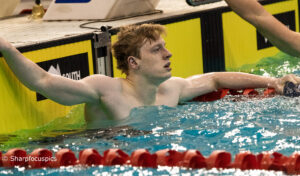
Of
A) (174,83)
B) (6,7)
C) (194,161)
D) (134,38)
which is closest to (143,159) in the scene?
(194,161)

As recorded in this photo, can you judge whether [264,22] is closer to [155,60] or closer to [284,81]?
[155,60]

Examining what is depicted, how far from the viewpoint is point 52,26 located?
16.2 feet

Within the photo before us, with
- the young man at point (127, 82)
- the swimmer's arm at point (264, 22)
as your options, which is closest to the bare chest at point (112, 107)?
the young man at point (127, 82)

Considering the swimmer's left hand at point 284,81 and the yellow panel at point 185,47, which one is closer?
the swimmer's left hand at point 284,81

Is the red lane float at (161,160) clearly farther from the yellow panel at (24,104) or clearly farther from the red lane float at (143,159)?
the yellow panel at (24,104)

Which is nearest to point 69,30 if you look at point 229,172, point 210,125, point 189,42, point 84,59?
point 84,59

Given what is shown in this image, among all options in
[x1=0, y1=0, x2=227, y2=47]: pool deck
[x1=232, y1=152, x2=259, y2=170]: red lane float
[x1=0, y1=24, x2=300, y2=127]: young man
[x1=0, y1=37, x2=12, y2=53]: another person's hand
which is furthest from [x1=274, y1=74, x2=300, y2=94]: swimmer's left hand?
[x1=0, y1=37, x2=12, y2=53]: another person's hand

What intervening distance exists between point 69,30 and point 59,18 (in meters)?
0.72

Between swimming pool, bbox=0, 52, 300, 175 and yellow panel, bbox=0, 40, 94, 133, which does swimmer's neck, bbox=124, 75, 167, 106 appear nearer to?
swimming pool, bbox=0, 52, 300, 175

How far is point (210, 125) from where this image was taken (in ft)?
11.4

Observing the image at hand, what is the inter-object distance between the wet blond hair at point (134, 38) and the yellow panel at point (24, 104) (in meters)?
0.48

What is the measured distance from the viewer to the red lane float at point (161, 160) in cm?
264

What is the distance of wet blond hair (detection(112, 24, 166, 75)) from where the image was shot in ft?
12.1

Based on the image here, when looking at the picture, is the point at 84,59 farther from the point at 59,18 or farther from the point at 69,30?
the point at 59,18
